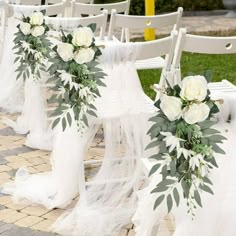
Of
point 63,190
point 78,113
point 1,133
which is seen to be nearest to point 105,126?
point 78,113

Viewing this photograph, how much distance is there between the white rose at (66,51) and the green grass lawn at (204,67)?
3.21 meters

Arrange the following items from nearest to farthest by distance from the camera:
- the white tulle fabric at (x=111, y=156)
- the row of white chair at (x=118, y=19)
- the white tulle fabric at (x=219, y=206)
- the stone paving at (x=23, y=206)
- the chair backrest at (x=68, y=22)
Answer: the white tulle fabric at (x=219, y=206)
the stone paving at (x=23, y=206)
the white tulle fabric at (x=111, y=156)
the chair backrest at (x=68, y=22)
the row of white chair at (x=118, y=19)

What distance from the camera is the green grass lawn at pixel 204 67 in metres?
7.16

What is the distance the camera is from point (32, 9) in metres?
5.05

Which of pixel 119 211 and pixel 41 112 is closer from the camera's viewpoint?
pixel 119 211

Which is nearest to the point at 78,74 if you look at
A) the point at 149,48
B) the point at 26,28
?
the point at 149,48

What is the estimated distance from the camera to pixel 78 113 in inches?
136

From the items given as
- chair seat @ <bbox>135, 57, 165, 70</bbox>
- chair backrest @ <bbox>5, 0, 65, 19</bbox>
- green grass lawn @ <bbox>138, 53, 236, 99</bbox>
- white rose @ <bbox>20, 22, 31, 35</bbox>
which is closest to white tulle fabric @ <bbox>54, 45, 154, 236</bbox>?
white rose @ <bbox>20, 22, 31, 35</bbox>

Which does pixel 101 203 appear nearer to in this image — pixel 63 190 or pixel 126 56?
pixel 63 190

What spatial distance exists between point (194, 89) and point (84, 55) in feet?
3.67

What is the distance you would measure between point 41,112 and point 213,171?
255cm

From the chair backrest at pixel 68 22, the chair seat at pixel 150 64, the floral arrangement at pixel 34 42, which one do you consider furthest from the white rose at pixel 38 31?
the chair seat at pixel 150 64

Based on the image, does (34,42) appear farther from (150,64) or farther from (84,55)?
(150,64)

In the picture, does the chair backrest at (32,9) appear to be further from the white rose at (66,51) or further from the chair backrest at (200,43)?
the chair backrest at (200,43)
